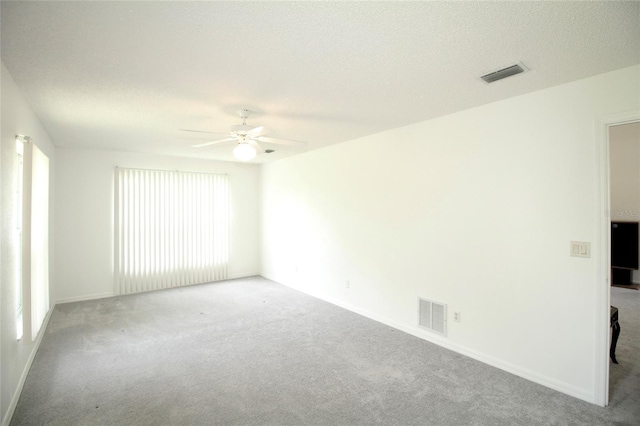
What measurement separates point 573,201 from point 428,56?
1670 mm

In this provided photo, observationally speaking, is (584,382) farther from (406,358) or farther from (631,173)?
(631,173)

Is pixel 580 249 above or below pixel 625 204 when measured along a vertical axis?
below

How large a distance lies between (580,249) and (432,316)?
155 cm

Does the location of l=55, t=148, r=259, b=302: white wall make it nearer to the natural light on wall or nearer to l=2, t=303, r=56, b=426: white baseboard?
l=2, t=303, r=56, b=426: white baseboard

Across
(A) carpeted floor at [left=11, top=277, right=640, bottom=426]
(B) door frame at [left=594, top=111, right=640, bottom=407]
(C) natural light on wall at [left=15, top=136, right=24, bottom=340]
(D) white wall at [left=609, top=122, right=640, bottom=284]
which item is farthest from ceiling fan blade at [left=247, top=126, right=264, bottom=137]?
(D) white wall at [left=609, top=122, right=640, bottom=284]

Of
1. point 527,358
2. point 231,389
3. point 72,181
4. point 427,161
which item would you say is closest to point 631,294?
point 527,358

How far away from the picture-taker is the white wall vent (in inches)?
132

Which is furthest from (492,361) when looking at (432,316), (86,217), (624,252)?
(86,217)

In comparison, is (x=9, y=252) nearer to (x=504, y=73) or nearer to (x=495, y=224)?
(x=504, y=73)

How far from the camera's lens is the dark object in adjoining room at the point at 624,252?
545 centimetres

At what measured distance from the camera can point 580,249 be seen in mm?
2438

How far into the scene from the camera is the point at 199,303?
4836 millimetres

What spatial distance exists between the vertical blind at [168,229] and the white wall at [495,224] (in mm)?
2888

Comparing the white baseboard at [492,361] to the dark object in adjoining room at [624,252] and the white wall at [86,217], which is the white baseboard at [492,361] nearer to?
the white wall at [86,217]
